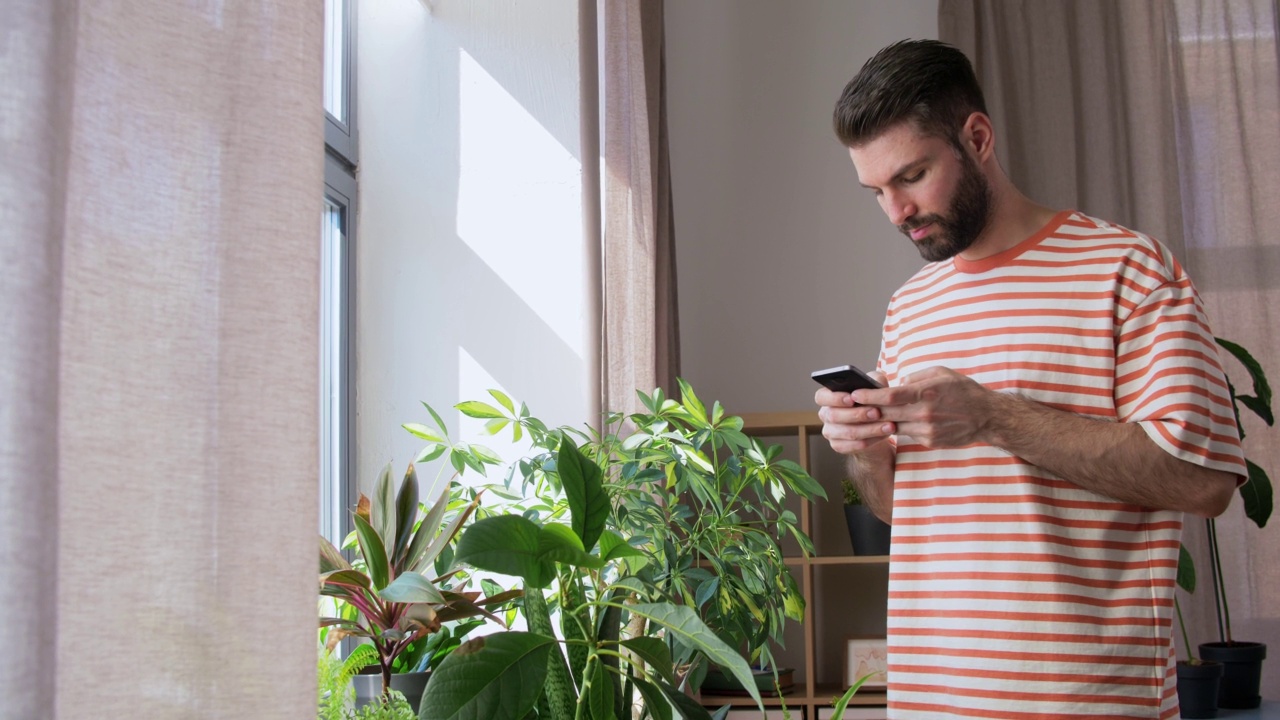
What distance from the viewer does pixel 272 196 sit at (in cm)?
47

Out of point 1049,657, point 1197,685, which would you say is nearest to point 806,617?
point 1197,685

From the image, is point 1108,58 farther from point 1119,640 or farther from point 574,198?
point 1119,640

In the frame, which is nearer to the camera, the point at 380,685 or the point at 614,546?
the point at 614,546

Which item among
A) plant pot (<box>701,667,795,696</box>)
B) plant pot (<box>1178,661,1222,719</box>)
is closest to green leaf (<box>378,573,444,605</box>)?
plant pot (<box>701,667,795,696</box>)

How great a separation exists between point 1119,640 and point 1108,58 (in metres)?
2.91

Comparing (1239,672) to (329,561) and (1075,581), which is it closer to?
(1075,581)

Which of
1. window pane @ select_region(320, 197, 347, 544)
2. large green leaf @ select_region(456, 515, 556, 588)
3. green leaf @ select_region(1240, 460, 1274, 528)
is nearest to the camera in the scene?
large green leaf @ select_region(456, 515, 556, 588)

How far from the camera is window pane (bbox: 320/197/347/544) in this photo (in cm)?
233

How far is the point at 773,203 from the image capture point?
11.8ft

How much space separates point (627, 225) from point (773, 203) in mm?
1429

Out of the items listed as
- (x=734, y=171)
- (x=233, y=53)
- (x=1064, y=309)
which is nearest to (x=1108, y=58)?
(x=734, y=171)

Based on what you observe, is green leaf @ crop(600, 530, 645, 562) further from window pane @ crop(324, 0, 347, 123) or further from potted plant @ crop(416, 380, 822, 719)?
window pane @ crop(324, 0, 347, 123)

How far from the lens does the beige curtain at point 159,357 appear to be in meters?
0.35

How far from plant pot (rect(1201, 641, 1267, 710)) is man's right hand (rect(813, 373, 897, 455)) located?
2069 millimetres
